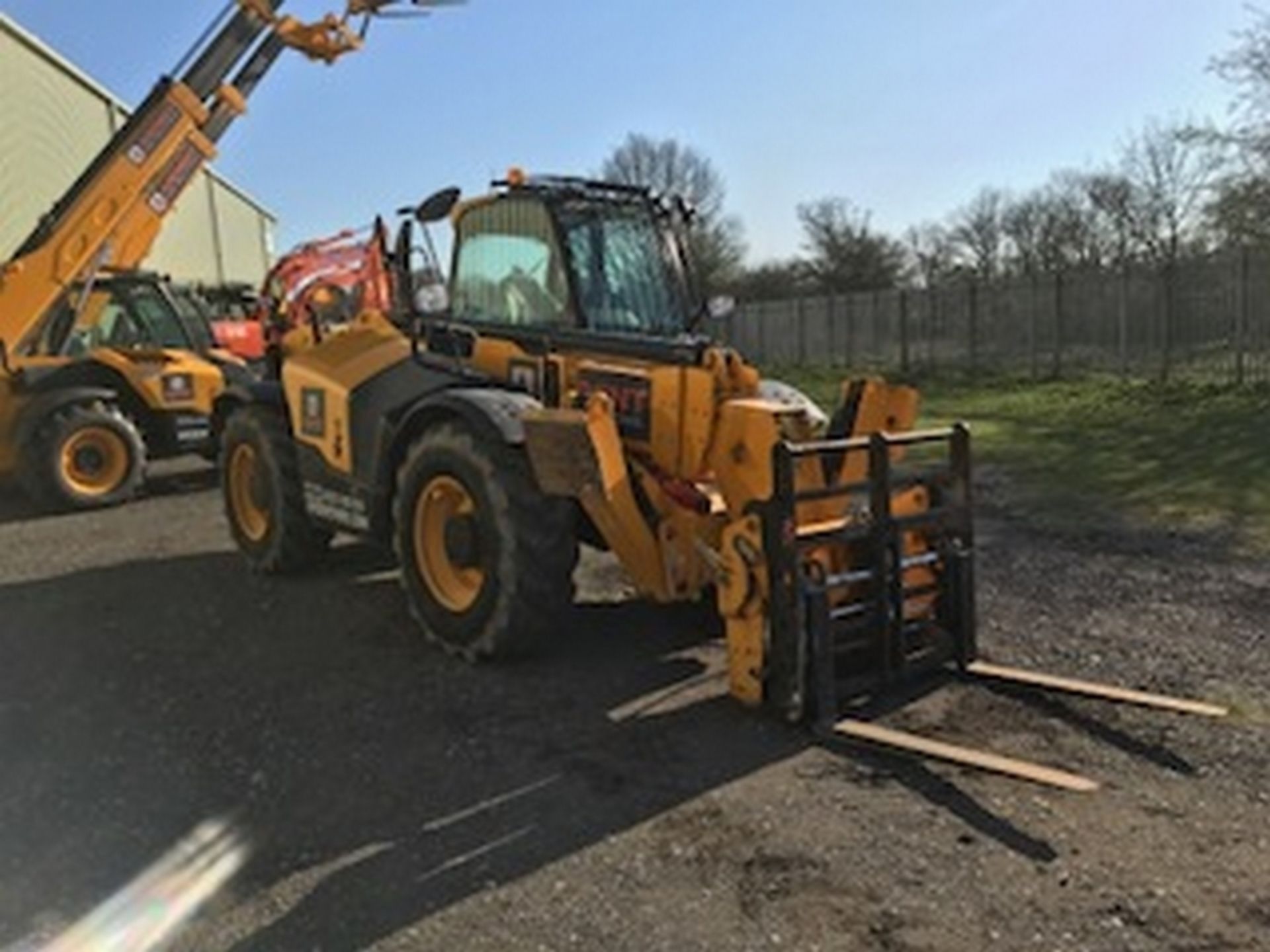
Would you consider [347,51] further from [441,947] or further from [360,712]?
[441,947]

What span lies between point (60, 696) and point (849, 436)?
4.06 meters

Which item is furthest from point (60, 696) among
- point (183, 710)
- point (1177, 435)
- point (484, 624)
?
point (1177, 435)

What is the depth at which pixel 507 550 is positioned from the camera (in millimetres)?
6129

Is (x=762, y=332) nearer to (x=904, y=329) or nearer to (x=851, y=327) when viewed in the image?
(x=851, y=327)

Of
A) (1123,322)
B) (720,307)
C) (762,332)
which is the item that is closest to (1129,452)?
(720,307)

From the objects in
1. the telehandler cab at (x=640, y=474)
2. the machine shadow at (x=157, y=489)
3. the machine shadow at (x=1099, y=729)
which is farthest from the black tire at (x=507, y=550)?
the machine shadow at (x=157, y=489)

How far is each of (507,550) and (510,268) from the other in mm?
1745

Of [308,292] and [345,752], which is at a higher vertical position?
[308,292]

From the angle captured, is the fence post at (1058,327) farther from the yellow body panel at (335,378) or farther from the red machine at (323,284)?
the yellow body panel at (335,378)

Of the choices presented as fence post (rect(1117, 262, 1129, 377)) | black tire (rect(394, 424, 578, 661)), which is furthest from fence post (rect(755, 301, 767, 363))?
black tire (rect(394, 424, 578, 661))

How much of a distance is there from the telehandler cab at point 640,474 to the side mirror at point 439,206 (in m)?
0.26

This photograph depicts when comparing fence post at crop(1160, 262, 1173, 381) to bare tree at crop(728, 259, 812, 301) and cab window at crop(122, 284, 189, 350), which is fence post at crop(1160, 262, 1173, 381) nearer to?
cab window at crop(122, 284, 189, 350)

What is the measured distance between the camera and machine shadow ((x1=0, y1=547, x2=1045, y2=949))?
4309 mm

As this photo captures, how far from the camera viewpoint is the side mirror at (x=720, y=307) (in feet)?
23.7
